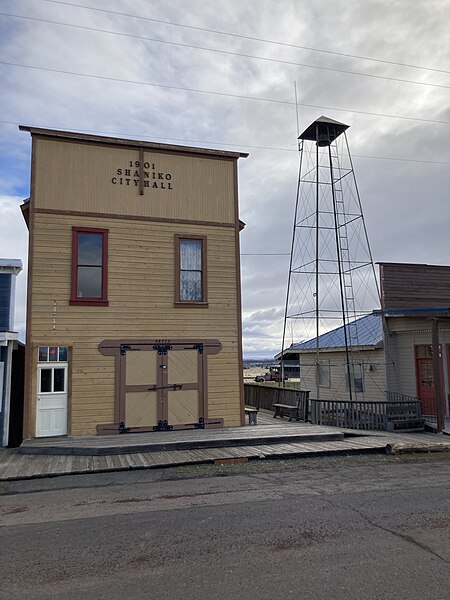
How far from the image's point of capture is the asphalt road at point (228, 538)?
4.55 metres

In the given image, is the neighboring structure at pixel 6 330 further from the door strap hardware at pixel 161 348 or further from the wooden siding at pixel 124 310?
the door strap hardware at pixel 161 348

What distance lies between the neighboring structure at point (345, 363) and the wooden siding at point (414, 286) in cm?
149

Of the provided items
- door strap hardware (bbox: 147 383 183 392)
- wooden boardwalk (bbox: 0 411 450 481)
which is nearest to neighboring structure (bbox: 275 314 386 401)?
wooden boardwalk (bbox: 0 411 450 481)

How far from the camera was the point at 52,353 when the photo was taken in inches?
524

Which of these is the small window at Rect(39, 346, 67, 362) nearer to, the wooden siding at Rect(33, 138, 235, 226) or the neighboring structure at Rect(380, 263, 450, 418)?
the wooden siding at Rect(33, 138, 235, 226)

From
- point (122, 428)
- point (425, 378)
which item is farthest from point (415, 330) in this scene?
point (122, 428)

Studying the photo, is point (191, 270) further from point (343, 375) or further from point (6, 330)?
point (343, 375)

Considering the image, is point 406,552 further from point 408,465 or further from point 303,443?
point 303,443

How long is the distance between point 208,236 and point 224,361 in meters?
3.84

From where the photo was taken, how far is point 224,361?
14.9 m

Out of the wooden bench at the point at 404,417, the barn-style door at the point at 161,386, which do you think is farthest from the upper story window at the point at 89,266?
the wooden bench at the point at 404,417

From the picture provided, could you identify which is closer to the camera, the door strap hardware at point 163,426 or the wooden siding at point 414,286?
the door strap hardware at point 163,426

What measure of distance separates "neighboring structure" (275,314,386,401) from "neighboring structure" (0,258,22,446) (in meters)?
10.6

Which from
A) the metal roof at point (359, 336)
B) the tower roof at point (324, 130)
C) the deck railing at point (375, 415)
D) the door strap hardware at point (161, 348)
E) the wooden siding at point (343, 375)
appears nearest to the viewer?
the door strap hardware at point (161, 348)
